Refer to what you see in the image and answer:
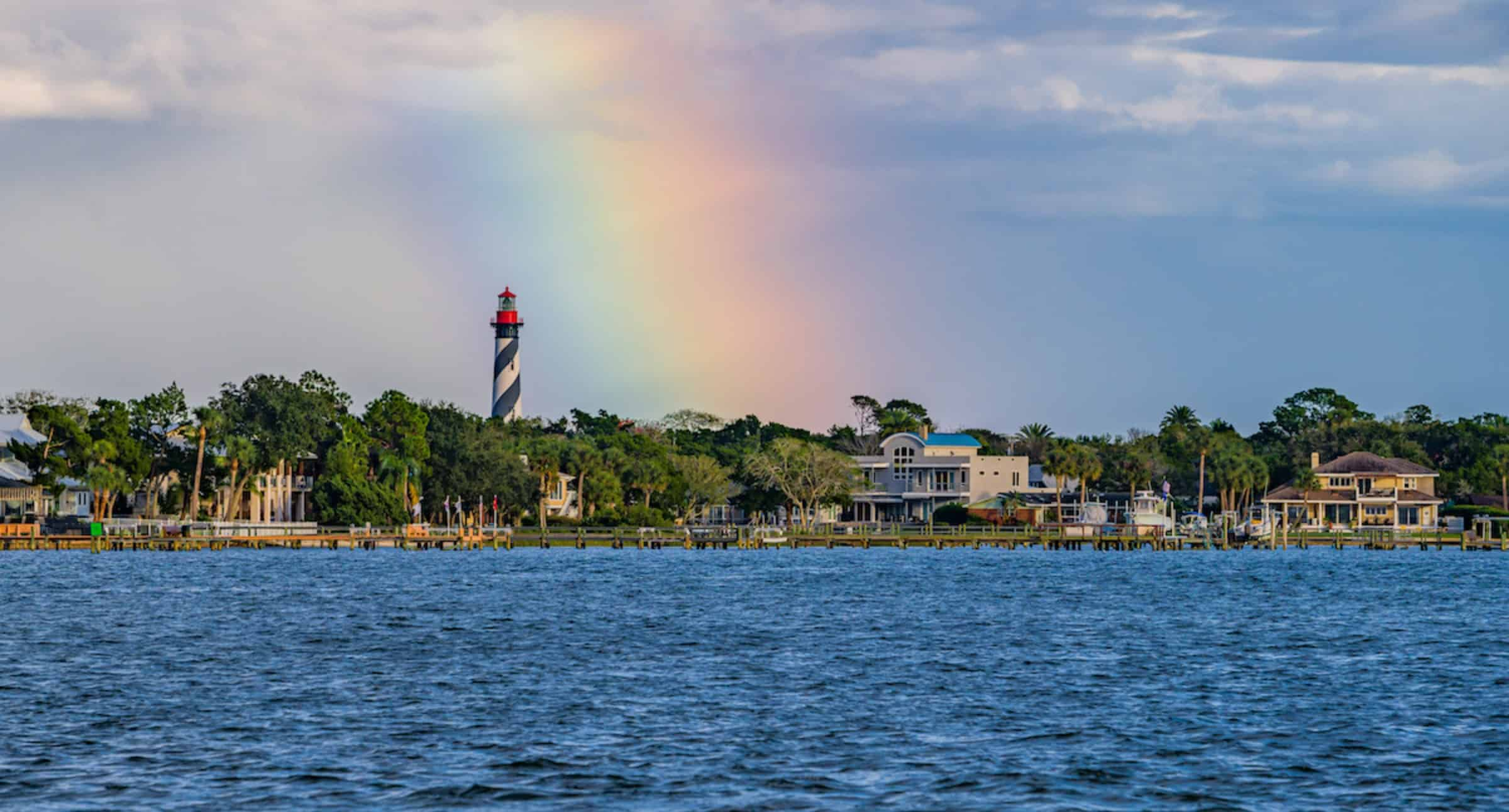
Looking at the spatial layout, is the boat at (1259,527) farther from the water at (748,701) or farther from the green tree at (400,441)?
the water at (748,701)

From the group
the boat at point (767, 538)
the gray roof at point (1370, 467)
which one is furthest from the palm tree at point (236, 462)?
the gray roof at point (1370, 467)


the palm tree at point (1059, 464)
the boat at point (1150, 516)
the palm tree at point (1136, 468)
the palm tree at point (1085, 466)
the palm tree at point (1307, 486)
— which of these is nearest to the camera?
the boat at point (1150, 516)

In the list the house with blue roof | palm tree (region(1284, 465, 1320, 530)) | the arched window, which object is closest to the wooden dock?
palm tree (region(1284, 465, 1320, 530))

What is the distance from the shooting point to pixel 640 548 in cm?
13050

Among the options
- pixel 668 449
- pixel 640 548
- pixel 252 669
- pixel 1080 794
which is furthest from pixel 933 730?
pixel 668 449

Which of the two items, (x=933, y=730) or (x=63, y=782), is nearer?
(x=63, y=782)

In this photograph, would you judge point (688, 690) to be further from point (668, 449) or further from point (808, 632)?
point (668, 449)

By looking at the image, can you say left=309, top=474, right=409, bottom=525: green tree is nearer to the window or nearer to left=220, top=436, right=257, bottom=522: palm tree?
left=220, top=436, right=257, bottom=522: palm tree

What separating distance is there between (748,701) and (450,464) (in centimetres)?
10937

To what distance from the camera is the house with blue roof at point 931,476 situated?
16825 centimetres

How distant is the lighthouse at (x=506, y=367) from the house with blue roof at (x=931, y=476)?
142ft

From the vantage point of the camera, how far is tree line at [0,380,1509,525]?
130m

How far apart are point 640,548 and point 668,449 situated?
42.6 meters

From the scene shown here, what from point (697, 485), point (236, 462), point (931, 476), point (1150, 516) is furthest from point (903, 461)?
point (236, 462)
